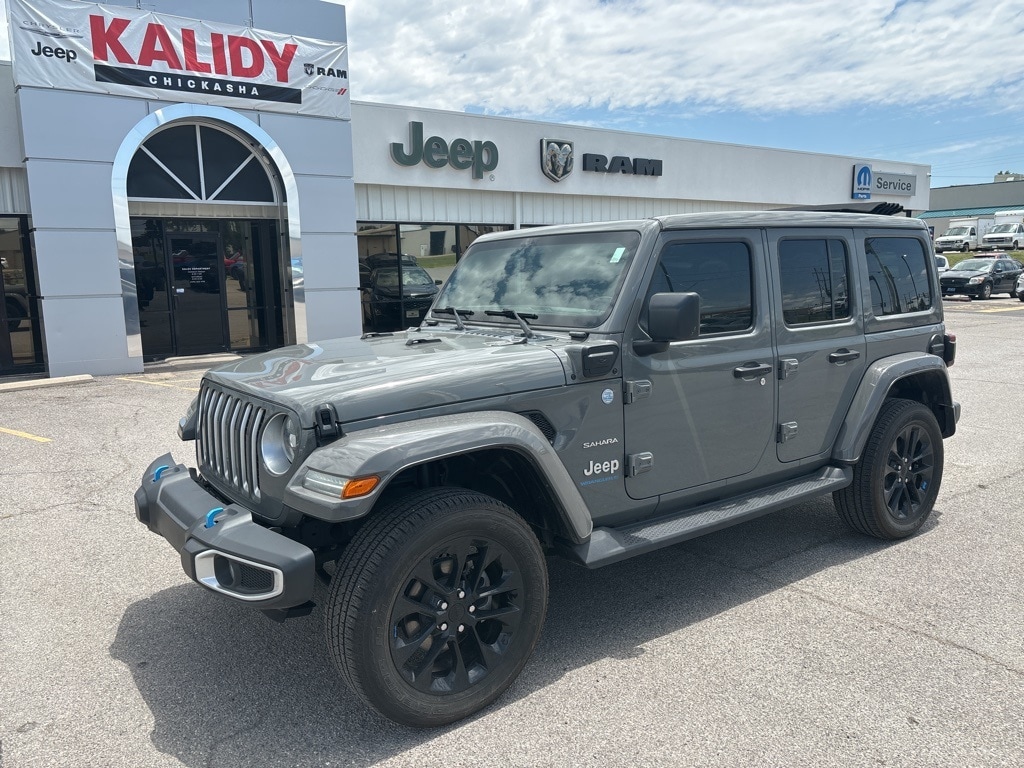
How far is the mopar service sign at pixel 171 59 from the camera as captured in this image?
11297 mm

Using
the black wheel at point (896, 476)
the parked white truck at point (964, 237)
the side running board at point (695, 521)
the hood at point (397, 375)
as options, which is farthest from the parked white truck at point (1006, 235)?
the hood at point (397, 375)

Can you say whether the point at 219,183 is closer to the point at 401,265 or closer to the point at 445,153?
the point at 401,265

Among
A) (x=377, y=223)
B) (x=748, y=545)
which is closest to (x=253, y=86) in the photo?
(x=377, y=223)

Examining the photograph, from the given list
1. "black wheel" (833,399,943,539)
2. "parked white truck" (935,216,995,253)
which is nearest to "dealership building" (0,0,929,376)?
"black wheel" (833,399,943,539)

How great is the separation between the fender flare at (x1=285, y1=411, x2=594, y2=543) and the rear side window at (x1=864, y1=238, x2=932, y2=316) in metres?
2.71

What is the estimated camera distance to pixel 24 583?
4.25 m

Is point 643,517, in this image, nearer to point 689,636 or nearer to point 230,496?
point 689,636

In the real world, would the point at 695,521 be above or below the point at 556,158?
below

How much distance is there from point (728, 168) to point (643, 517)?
63.2 feet

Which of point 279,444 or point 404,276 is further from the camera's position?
point 404,276

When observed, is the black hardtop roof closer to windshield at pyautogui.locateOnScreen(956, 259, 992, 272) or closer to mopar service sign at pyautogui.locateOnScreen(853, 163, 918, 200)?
mopar service sign at pyautogui.locateOnScreen(853, 163, 918, 200)

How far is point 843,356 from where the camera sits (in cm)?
443

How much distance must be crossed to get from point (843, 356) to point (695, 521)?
4.85ft

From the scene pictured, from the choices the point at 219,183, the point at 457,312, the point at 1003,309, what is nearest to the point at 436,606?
the point at 457,312
